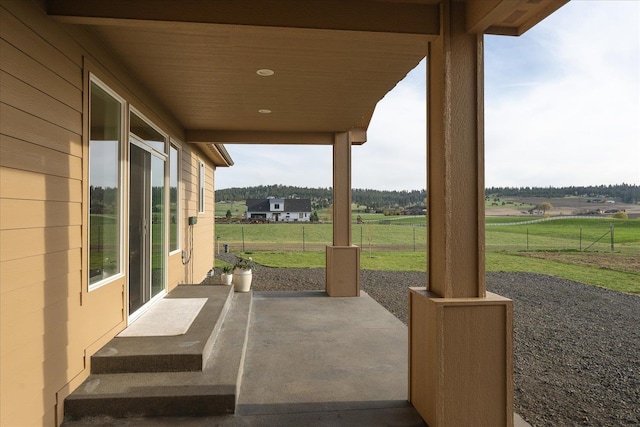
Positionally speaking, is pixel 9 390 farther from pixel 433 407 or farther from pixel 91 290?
pixel 433 407

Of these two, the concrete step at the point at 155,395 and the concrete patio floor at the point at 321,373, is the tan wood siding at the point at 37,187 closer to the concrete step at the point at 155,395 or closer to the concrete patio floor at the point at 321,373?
the concrete step at the point at 155,395

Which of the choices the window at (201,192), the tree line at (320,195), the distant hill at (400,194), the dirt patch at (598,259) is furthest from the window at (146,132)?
the distant hill at (400,194)

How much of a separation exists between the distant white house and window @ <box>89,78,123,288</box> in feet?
90.1

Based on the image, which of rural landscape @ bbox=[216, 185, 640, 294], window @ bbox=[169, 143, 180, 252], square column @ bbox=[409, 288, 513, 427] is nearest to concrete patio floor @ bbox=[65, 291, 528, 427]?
square column @ bbox=[409, 288, 513, 427]

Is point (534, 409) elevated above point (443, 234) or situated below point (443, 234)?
below

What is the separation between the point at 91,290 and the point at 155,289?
1.89 metres

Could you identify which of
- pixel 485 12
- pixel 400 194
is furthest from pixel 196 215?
pixel 400 194

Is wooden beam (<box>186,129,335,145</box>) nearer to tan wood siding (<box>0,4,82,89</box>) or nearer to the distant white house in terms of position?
tan wood siding (<box>0,4,82,89</box>)

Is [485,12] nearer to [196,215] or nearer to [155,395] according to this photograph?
[155,395]

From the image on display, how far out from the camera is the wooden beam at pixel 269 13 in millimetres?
2373

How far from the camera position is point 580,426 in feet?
8.77

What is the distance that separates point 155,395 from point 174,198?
12.0 feet

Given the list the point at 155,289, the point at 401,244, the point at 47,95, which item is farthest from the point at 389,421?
the point at 401,244

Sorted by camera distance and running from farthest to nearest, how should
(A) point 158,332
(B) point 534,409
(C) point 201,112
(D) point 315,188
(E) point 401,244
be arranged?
1. (D) point 315,188
2. (E) point 401,244
3. (C) point 201,112
4. (A) point 158,332
5. (B) point 534,409
